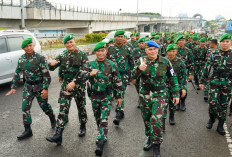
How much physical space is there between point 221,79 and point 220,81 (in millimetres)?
46

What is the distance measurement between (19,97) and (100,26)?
1423 inches

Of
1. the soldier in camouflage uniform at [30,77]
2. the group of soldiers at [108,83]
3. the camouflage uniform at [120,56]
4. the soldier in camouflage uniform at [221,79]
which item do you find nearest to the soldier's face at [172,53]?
the group of soldiers at [108,83]

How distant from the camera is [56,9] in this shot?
28297 mm

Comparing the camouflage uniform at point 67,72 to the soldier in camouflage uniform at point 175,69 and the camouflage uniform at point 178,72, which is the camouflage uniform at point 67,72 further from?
the camouflage uniform at point 178,72

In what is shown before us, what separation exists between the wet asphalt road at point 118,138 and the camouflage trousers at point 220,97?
519 millimetres

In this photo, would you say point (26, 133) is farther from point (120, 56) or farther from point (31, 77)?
point (120, 56)

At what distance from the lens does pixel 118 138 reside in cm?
460

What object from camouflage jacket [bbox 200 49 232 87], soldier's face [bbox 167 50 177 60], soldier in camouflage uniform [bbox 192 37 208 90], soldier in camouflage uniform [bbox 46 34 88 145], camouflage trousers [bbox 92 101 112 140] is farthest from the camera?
soldier in camouflage uniform [bbox 192 37 208 90]

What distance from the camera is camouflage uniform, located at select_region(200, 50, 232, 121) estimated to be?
469cm

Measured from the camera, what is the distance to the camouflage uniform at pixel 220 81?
4691 millimetres

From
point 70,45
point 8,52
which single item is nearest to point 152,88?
point 70,45

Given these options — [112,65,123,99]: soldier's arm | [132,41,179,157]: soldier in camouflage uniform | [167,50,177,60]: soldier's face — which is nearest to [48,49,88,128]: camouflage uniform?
[112,65,123,99]: soldier's arm

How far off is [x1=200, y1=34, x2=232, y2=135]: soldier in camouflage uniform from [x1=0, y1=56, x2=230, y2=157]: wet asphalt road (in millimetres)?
554

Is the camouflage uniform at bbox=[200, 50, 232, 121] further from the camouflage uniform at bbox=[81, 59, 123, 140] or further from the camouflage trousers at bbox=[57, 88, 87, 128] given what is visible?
the camouflage trousers at bbox=[57, 88, 87, 128]
